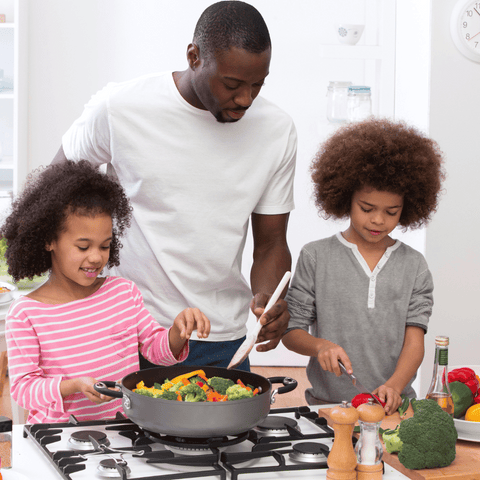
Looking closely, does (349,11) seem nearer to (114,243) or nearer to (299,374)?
(299,374)

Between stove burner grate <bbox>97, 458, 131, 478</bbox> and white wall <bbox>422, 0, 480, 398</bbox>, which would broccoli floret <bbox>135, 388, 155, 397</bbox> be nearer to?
stove burner grate <bbox>97, 458, 131, 478</bbox>

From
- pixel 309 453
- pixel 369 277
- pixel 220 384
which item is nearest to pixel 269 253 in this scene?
pixel 369 277

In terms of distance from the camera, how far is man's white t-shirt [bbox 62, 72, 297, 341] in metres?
1.61

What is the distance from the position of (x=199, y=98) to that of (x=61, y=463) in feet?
3.04

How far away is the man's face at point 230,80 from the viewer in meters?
1.38

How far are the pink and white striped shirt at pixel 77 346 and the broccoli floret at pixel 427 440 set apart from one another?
58 cm

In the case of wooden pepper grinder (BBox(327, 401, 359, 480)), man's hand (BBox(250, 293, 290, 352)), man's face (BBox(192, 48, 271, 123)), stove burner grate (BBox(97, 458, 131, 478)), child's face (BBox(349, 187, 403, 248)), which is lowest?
stove burner grate (BBox(97, 458, 131, 478))

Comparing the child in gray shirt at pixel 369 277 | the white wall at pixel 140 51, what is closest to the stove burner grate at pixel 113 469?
the child in gray shirt at pixel 369 277

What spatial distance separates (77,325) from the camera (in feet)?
4.62

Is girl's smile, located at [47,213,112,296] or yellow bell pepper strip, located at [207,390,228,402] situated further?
girl's smile, located at [47,213,112,296]

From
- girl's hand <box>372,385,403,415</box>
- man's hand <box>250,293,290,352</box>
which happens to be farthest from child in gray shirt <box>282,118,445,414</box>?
girl's hand <box>372,385,403,415</box>

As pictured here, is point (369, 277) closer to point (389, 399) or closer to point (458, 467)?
point (389, 399)

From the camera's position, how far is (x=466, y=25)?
318 cm

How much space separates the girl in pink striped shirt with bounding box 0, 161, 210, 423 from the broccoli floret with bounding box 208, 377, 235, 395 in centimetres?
18
